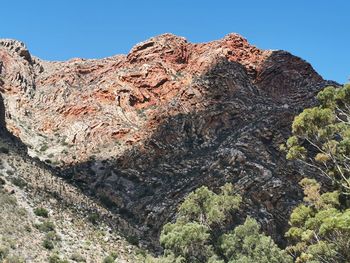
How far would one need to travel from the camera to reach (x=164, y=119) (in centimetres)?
6856

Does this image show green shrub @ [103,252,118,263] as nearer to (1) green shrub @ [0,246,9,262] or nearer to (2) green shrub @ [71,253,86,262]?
(2) green shrub @ [71,253,86,262]

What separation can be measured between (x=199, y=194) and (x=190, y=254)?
5.87 meters

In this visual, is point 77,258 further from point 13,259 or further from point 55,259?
point 13,259

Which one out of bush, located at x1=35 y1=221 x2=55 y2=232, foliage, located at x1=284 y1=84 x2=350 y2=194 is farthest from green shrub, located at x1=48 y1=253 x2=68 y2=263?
foliage, located at x1=284 y1=84 x2=350 y2=194

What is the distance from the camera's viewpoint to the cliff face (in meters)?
52.5

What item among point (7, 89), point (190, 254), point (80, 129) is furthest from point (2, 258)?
point (7, 89)

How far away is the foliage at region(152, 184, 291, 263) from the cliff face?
7510 millimetres

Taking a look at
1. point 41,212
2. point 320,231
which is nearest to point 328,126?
point 320,231

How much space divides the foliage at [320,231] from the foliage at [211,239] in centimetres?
790

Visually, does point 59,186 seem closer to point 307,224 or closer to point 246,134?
point 246,134

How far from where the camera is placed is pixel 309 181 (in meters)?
31.2

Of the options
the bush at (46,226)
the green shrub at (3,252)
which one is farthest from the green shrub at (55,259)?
the bush at (46,226)

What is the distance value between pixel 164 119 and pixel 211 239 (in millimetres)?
31334

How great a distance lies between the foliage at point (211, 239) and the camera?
36.2m
